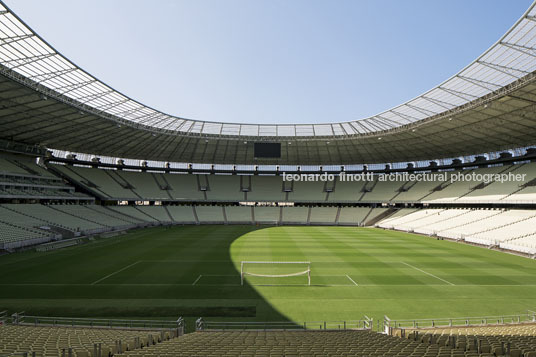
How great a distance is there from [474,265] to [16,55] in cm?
4128

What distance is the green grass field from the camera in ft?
45.1

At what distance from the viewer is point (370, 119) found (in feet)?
142

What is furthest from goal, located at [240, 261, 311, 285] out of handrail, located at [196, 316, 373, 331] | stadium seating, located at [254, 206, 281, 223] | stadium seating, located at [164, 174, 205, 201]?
stadium seating, located at [164, 174, 205, 201]

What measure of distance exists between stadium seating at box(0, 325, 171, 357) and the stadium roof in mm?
21168

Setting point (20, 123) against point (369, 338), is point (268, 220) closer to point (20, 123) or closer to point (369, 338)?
point (20, 123)

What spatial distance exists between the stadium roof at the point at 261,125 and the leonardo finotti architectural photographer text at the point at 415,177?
13.6ft

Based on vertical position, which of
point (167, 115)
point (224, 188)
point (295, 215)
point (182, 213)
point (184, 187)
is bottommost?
point (295, 215)

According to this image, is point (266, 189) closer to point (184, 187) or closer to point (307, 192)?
point (307, 192)

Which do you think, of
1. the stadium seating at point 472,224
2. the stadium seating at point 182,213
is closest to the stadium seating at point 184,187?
the stadium seating at point 182,213

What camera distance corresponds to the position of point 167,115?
40719 millimetres

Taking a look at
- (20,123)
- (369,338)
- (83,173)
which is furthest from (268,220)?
(369,338)

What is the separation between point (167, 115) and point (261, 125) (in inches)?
631

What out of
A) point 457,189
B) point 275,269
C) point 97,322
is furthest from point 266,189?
point 97,322

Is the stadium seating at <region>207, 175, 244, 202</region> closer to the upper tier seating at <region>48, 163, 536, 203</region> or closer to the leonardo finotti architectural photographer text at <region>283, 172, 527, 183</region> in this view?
the upper tier seating at <region>48, 163, 536, 203</region>
